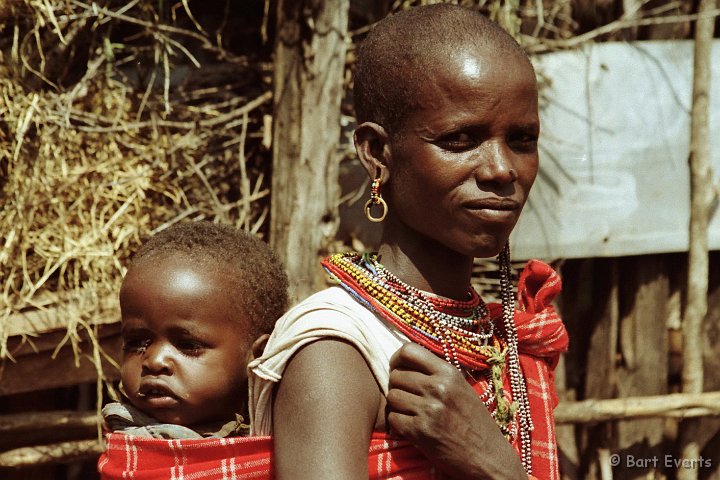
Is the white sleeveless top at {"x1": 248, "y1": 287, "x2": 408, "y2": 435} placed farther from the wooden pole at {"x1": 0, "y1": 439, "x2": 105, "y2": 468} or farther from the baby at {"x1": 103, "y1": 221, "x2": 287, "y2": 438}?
the wooden pole at {"x1": 0, "y1": 439, "x2": 105, "y2": 468}

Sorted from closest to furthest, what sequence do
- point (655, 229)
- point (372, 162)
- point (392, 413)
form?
point (392, 413), point (372, 162), point (655, 229)

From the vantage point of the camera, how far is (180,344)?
190cm

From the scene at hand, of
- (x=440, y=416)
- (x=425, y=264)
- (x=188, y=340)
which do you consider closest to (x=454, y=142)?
(x=425, y=264)

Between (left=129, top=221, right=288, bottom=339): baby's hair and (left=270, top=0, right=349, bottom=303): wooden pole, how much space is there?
4.64ft

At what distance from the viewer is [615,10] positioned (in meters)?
4.01

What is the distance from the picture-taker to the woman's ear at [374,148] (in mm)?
1758

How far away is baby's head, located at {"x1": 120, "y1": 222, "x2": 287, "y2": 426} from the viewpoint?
73.5 inches

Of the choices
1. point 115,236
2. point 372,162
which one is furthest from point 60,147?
point 372,162

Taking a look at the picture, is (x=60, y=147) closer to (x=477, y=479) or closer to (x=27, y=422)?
(x=27, y=422)

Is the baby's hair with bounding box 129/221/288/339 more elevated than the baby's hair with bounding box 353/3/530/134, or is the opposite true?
the baby's hair with bounding box 353/3/530/134

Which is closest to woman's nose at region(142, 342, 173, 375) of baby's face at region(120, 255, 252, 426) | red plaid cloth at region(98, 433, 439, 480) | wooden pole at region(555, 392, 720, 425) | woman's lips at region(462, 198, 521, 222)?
baby's face at region(120, 255, 252, 426)

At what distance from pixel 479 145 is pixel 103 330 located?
2291 millimetres

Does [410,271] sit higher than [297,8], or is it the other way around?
[297,8]

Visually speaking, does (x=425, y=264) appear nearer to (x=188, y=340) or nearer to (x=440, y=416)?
(x=440, y=416)
